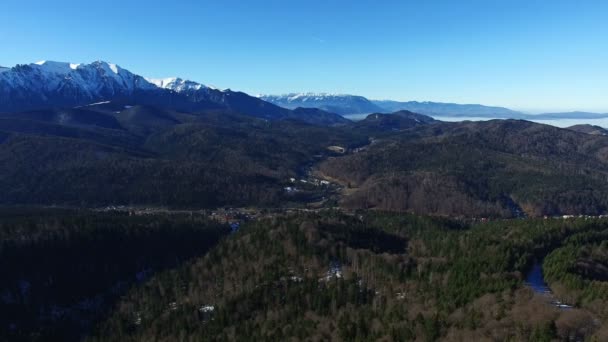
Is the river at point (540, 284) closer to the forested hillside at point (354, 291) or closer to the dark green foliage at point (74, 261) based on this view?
the forested hillside at point (354, 291)

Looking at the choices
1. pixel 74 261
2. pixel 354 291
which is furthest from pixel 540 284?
pixel 74 261

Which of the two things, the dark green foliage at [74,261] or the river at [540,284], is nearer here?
the river at [540,284]

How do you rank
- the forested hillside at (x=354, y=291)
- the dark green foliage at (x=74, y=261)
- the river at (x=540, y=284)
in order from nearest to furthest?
the forested hillside at (x=354, y=291) < the river at (x=540, y=284) < the dark green foliage at (x=74, y=261)

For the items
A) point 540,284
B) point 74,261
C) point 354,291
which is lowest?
point 74,261

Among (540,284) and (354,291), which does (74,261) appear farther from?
(540,284)

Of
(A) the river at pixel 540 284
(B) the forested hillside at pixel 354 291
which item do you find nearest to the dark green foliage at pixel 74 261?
(B) the forested hillside at pixel 354 291

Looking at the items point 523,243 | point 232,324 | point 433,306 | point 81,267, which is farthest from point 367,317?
point 81,267

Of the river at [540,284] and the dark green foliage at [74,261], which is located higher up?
the river at [540,284]

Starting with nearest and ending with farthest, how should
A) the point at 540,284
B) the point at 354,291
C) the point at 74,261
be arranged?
the point at 540,284 < the point at 354,291 < the point at 74,261

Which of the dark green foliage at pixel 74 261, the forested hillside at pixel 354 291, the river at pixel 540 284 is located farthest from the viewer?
the dark green foliage at pixel 74 261

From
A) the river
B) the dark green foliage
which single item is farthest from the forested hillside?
the dark green foliage

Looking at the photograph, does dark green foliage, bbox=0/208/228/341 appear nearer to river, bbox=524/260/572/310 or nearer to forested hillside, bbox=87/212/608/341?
forested hillside, bbox=87/212/608/341

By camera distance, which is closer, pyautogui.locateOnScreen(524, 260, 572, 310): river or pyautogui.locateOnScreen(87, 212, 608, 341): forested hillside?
pyautogui.locateOnScreen(87, 212, 608, 341): forested hillside

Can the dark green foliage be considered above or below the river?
below
